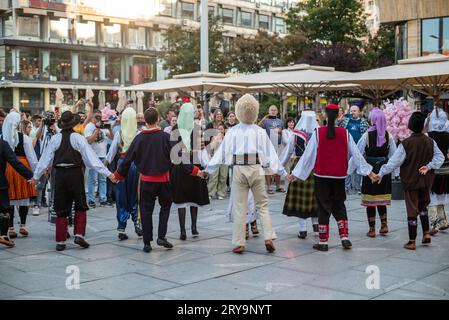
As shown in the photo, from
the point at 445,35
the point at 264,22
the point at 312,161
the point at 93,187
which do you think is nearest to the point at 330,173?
the point at 312,161

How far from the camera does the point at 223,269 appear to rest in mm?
7117

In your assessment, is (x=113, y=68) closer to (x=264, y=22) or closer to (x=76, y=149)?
(x=264, y=22)

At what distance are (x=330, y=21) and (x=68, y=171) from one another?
38.2 metres

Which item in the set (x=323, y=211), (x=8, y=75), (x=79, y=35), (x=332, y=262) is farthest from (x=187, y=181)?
(x=79, y=35)

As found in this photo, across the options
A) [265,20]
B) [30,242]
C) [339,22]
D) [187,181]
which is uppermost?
[265,20]

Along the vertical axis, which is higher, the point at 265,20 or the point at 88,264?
the point at 265,20

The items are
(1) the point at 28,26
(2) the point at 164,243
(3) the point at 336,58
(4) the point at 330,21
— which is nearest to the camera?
(2) the point at 164,243

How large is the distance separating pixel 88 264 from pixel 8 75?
152ft

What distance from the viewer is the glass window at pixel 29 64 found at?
5072cm

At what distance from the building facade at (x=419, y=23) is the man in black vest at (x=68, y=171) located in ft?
70.6

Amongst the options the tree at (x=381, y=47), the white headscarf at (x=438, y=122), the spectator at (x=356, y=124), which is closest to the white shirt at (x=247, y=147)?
the white headscarf at (x=438, y=122)

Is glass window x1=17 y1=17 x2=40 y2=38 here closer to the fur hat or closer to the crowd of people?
the crowd of people
